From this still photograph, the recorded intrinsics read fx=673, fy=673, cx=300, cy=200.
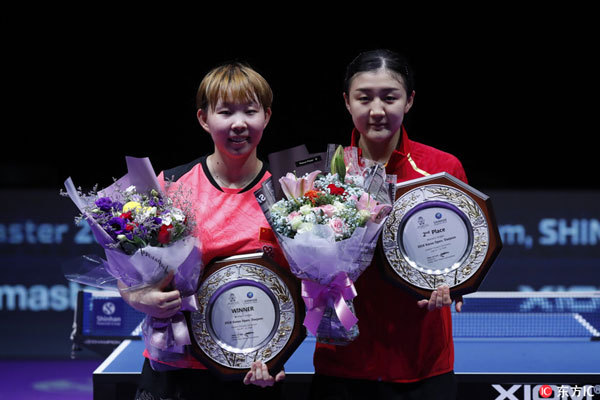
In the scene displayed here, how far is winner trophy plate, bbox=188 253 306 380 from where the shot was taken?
2.37 metres

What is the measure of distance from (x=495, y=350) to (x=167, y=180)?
2.60 m

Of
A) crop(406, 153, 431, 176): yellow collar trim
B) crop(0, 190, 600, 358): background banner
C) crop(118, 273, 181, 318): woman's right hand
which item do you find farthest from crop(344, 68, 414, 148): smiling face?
crop(0, 190, 600, 358): background banner

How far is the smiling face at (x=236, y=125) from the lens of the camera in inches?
97.8

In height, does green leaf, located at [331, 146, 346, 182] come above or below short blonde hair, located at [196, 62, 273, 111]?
below

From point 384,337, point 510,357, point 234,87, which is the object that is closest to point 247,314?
point 384,337

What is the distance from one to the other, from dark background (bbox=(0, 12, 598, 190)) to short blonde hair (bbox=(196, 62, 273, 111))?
3.91 meters

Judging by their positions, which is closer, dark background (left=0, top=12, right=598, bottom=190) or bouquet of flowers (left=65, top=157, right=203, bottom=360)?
bouquet of flowers (left=65, top=157, right=203, bottom=360)

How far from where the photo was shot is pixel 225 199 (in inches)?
100.0

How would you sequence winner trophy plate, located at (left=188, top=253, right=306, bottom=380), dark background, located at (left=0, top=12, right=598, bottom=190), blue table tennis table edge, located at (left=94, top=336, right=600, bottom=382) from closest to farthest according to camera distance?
winner trophy plate, located at (left=188, top=253, right=306, bottom=380)
blue table tennis table edge, located at (left=94, top=336, right=600, bottom=382)
dark background, located at (left=0, top=12, right=598, bottom=190)

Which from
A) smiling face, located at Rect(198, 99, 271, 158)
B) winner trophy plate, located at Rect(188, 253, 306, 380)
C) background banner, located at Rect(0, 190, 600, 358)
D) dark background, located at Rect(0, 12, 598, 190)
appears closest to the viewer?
winner trophy plate, located at Rect(188, 253, 306, 380)

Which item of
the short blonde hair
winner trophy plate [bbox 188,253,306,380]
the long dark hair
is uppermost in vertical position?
the long dark hair

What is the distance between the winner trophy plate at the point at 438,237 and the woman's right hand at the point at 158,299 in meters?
0.75

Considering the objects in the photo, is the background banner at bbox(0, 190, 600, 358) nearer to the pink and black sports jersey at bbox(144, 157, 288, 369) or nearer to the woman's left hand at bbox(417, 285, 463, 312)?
the pink and black sports jersey at bbox(144, 157, 288, 369)

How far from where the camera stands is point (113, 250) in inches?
88.5
